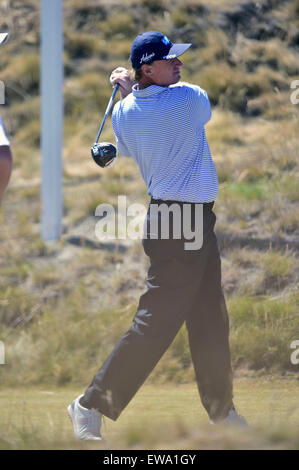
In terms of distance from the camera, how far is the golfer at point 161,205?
4418mm

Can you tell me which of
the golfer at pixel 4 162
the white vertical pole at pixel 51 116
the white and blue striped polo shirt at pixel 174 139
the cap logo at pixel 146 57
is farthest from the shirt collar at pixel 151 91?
the white vertical pole at pixel 51 116

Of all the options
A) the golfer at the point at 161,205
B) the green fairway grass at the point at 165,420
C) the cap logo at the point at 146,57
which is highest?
the cap logo at the point at 146,57

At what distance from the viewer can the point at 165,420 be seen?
507 cm

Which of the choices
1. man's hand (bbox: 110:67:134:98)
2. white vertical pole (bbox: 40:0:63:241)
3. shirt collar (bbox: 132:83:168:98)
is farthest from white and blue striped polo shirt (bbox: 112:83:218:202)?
white vertical pole (bbox: 40:0:63:241)

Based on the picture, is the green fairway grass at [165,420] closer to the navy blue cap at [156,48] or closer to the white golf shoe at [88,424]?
the white golf shoe at [88,424]

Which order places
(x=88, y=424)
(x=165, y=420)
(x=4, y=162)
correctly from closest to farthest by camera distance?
(x=4, y=162)
(x=88, y=424)
(x=165, y=420)

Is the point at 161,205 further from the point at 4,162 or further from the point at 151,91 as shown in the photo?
the point at 4,162

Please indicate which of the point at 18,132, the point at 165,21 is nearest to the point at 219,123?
the point at 18,132

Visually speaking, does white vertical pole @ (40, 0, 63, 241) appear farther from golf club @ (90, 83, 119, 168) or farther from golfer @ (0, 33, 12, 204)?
golfer @ (0, 33, 12, 204)

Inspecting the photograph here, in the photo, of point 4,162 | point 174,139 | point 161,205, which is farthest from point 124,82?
point 4,162

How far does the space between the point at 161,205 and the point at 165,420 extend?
1313 millimetres

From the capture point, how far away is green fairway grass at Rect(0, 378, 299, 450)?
4.01 meters

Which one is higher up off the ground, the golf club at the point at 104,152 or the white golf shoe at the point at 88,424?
the golf club at the point at 104,152

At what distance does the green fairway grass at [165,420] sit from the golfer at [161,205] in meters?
Answer: 0.19
